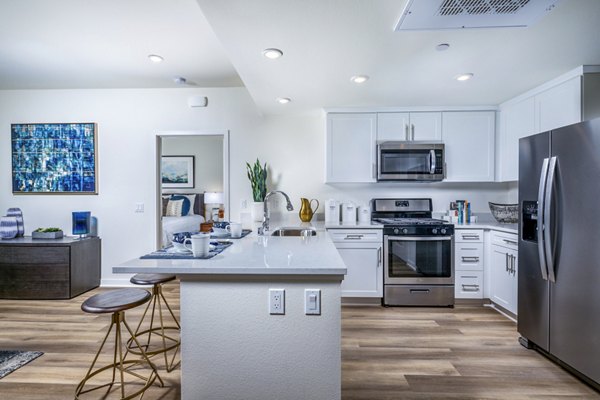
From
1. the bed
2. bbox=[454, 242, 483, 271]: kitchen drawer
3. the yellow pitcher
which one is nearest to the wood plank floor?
bbox=[454, 242, 483, 271]: kitchen drawer

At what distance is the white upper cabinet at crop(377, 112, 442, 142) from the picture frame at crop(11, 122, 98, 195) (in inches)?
146

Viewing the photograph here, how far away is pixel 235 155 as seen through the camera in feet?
13.7

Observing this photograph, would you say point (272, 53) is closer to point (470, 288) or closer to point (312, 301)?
point (312, 301)

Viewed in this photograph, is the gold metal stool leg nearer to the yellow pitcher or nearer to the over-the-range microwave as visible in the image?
the yellow pitcher

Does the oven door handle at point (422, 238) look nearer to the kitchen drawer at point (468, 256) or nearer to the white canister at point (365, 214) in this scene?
the kitchen drawer at point (468, 256)

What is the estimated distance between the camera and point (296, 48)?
2.25m

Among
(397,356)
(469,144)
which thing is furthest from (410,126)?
(397,356)

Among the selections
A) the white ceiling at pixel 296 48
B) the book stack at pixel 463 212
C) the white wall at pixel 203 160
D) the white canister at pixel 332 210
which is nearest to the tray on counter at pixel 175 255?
the white ceiling at pixel 296 48

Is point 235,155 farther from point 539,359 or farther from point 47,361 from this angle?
point 539,359

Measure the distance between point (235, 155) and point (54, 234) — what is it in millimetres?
2379

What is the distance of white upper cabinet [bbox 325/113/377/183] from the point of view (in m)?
3.76

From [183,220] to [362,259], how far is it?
3.38 m

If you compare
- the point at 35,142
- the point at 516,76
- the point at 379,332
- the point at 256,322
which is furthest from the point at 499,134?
the point at 35,142

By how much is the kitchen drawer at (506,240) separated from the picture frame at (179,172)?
6027mm
